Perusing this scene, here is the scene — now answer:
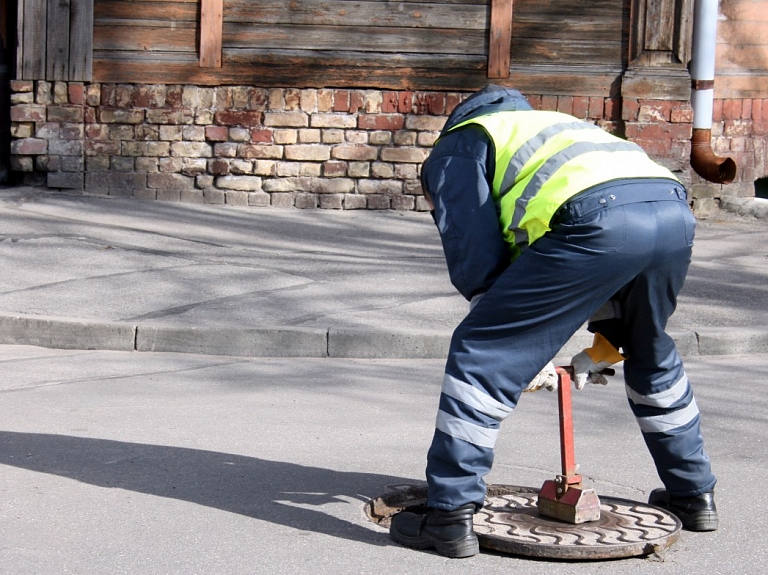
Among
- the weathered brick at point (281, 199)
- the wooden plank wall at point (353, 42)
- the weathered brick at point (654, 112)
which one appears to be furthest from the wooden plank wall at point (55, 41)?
the weathered brick at point (654, 112)

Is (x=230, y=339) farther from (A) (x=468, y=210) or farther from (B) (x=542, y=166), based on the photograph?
(B) (x=542, y=166)

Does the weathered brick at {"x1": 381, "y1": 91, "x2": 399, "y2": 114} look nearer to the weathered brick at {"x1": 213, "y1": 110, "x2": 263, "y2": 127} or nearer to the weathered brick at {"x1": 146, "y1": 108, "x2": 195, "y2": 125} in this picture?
the weathered brick at {"x1": 213, "y1": 110, "x2": 263, "y2": 127}

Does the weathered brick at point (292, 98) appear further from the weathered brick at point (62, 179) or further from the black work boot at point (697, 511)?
the black work boot at point (697, 511)

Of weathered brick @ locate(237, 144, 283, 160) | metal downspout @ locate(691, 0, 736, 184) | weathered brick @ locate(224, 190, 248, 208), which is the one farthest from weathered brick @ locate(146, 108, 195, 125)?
metal downspout @ locate(691, 0, 736, 184)

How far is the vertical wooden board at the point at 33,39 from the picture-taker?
1168 cm

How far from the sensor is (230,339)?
22.2 ft

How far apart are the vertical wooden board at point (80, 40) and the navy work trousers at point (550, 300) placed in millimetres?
9153

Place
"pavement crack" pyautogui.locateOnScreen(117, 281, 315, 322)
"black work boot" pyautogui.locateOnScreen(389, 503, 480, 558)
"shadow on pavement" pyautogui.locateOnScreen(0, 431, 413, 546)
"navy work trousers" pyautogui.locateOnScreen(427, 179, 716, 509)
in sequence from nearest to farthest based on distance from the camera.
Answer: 1. "navy work trousers" pyautogui.locateOnScreen(427, 179, 716, 509)
2. "black work boot" pyautogui.locateOnScreen(389, 503, 480, 558)
3. "shadow on pavement" pyautogui.locateOnScreen(0, 431, 413, 546)
4. "pavement crack" pyautogui.locateOnScreen(117, 281, 315, 322)

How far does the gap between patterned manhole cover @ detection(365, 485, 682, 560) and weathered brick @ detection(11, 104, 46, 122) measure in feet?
28.6

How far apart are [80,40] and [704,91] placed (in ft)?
20.9

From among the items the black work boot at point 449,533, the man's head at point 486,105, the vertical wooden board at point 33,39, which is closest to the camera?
the black work boot at point 449,533

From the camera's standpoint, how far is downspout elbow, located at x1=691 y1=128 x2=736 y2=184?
1180 cm

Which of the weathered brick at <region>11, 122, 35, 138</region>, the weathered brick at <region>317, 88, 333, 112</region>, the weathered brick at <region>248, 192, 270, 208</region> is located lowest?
the weathered brick at <region>248, 192, 270, 208</region>

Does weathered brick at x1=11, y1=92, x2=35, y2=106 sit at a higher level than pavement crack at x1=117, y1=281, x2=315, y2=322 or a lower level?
higher
